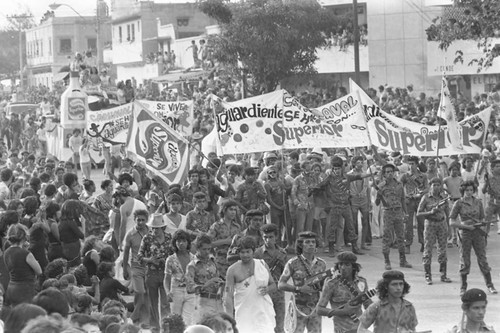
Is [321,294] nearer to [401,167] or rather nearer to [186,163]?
[186,163]

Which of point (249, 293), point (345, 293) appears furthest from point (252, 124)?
point (345, 293)

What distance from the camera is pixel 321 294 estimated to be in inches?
457

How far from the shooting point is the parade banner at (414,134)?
20922 mm

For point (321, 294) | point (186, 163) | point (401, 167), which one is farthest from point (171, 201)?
point (401, 167)

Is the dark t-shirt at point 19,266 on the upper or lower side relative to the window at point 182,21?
lower

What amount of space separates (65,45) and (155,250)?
266 ft

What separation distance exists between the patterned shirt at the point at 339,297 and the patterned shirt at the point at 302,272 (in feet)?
2.60

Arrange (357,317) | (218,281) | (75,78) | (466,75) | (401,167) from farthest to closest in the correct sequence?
(75,78) < (466,75) < (401,167) < (218,281) < (357,317)

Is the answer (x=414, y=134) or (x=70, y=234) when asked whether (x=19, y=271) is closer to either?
(x=70, y=234)

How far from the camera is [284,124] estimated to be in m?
20.8

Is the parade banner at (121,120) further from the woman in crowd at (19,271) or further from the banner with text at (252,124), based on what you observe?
the woman in crowd at (19,271)

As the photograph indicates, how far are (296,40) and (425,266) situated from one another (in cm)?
2241

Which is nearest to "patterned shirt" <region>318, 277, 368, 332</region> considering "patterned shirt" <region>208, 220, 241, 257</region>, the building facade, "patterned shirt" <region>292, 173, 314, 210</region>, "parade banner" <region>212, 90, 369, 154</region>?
"patterned shirt" <region>208, 220, 241, 257</region>

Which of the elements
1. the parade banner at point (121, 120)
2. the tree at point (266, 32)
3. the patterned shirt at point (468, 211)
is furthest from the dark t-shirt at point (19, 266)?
the tree at point (266, 32)
